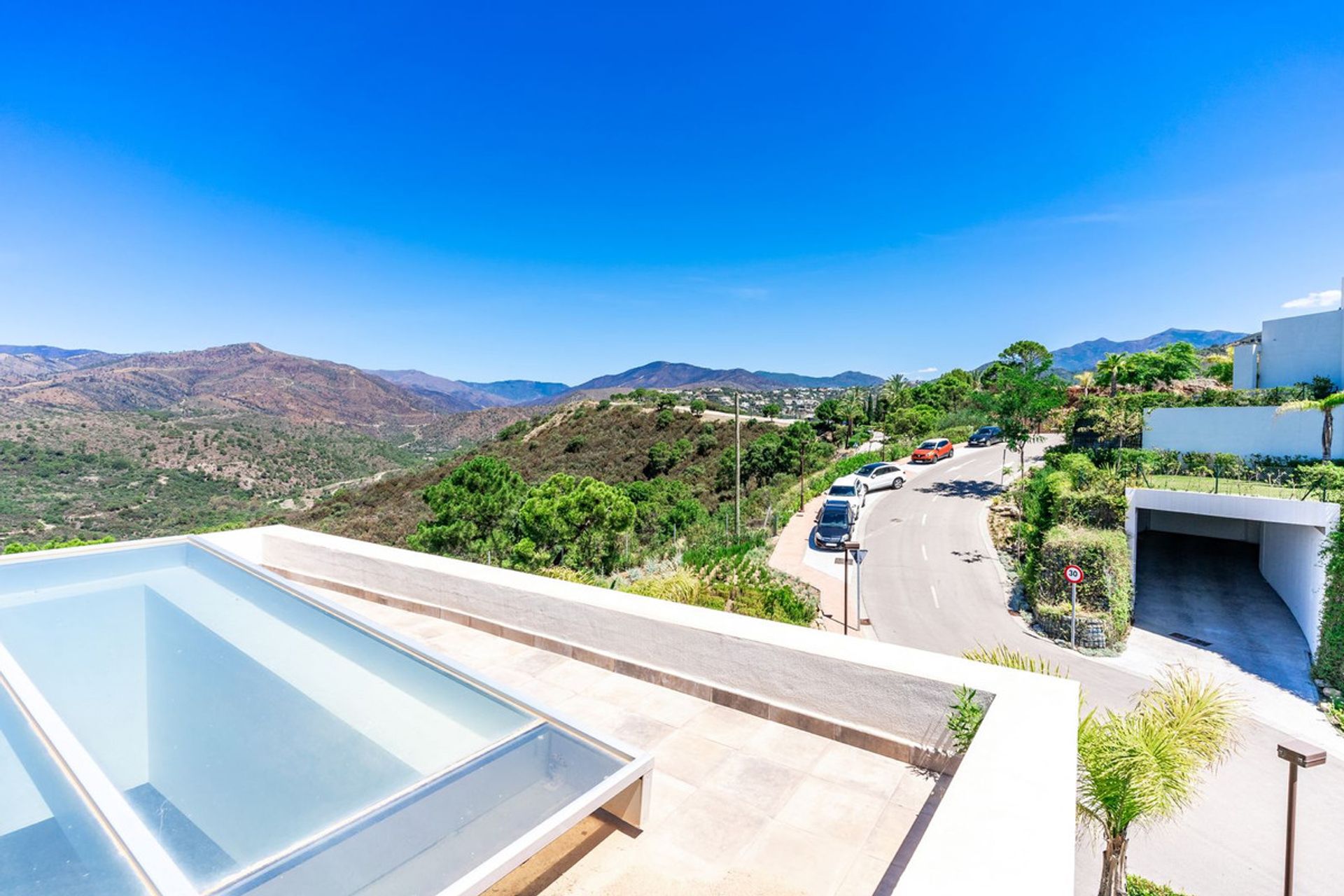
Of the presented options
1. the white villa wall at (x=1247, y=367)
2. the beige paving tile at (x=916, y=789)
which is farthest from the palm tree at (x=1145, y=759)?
the white villa wall at (x=1247, y=367)

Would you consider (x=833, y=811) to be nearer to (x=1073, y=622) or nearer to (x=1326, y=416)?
(x=1073, y=622)

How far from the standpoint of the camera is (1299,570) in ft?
44.0

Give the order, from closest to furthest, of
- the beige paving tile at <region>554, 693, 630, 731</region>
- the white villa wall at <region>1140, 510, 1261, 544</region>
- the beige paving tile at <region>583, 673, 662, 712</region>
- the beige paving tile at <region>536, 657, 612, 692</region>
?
the beige paving tile at <region>554, 693, 630, 731</region> → the beige paving tile at <region>583, 673, 662, 712</region> → the beige paving tile at <region>536, 657, 612, 692</region> → the white villa wall at <region>1140, 510, 1261, 544</region>

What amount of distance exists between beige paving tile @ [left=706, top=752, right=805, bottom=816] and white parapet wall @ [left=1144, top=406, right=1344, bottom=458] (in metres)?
20.1

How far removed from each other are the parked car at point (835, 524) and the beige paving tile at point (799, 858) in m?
15.2

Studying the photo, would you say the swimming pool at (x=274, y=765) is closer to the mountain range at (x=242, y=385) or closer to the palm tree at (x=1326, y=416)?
the palm tree at (x=1326, y=416)

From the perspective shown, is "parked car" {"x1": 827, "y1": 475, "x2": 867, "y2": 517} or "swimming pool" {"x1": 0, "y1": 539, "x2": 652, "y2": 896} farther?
"parked car" {"x1": 827, "y1": 475, "x2": 867, "y2": 517}

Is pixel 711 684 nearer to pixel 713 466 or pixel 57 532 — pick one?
pixel 713 466

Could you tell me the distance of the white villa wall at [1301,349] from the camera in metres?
19.7

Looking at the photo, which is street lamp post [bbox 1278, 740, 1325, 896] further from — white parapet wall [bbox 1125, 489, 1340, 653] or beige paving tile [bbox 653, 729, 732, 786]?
white parapet wall [bbox 1125, 489, 1340, 653]

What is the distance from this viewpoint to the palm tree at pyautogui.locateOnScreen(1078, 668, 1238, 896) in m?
2.99

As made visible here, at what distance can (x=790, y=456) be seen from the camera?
3050 centimetres

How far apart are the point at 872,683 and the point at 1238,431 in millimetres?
21602

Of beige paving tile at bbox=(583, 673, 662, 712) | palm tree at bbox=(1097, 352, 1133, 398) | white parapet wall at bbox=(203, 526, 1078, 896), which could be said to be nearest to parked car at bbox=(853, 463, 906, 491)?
palm tree at bbox=(1097, 352, 1133, 398)
